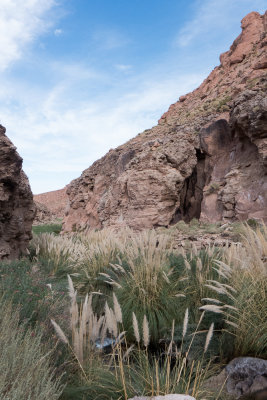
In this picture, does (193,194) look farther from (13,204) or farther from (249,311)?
(249,311)

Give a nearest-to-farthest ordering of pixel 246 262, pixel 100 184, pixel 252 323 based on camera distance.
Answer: pixel 252 323
pixel 246 262
pixel 100 184

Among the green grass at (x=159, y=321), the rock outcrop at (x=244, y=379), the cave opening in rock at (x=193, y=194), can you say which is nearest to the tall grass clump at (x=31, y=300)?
the green grass at (x=159, y=321)

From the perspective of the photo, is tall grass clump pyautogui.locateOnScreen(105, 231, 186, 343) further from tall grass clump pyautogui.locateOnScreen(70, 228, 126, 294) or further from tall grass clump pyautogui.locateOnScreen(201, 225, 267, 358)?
tall grass clump pyautogui.locateOnScreen(70, 228, 126, 294)

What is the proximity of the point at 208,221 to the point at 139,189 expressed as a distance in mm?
3739

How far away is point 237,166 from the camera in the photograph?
14688 mm

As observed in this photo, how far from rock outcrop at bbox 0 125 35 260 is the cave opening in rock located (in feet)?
33.7

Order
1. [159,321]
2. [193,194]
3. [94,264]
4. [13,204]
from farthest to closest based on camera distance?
[193,194]
[13,204]
[94,264]
[159,321]

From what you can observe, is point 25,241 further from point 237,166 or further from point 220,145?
point 220,145

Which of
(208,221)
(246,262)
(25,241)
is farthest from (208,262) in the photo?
(208,221)

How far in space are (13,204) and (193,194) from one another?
12.5m

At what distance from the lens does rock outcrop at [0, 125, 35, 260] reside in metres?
6.93

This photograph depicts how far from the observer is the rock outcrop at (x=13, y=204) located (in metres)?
6.93

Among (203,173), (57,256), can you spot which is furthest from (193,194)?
(57,256)

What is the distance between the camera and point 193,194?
60.2 ft
